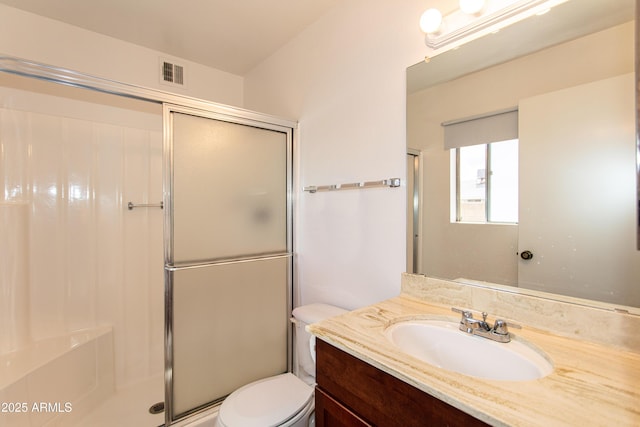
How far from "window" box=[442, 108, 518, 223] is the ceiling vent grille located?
219 centimetres

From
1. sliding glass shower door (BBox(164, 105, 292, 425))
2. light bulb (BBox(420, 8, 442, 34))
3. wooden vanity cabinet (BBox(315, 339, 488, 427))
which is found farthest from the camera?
sliding glass shower door (BBox(164, 105, 292, 425))

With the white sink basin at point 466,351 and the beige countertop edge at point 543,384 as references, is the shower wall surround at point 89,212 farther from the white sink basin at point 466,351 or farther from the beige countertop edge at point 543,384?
the white sink basin at point 466,351

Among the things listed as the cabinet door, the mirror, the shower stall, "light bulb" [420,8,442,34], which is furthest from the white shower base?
"light bulb" [420,8,442,34]

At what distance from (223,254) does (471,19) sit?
1.72 m

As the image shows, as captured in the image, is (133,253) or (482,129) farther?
(133,253)

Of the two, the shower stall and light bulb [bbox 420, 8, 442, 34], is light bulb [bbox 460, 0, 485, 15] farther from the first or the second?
the shower stall

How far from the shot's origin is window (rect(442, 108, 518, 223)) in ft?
3.57

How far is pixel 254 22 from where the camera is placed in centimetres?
191

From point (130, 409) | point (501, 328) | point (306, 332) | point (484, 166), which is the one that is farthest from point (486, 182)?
point (130, 409)

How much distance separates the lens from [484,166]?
3.85 ft

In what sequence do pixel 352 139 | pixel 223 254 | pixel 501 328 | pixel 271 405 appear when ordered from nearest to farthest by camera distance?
pixel 501 328 → pixel 271 405 → pixel 352 139 → pixel 223 254

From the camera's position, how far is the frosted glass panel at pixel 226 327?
1.63 meters

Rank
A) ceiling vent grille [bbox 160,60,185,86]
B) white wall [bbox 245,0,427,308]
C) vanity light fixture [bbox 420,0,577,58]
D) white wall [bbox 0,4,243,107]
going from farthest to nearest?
ceiling vent grille [bbox 160,60,185,86] → white wall [bbox 0,4,243,107] → white wall [bbox 245,0,427,308] → vanity light fixture [bbox 420,0,577,58]

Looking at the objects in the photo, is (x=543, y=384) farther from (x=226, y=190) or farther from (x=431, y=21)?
(x=226, y=190)
